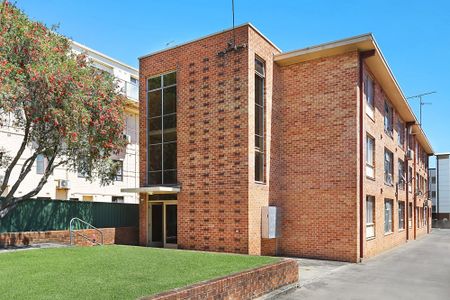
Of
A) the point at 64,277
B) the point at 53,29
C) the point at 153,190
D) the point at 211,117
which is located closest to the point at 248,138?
the point at 211,117

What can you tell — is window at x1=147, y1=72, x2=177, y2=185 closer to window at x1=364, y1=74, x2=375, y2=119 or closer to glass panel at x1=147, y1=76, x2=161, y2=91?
glass panel at x1=147, y1=76, x2=161, y2=91

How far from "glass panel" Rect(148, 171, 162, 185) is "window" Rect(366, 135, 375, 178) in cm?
863

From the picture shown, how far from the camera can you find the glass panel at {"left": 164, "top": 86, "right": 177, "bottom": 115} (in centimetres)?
1750

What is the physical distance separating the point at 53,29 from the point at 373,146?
44.1ft

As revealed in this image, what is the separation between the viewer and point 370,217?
17.1 meters

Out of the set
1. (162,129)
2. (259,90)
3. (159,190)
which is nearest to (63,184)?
(162,129)

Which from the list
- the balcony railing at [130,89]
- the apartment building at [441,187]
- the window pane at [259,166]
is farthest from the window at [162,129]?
the apartment building at [441,187]

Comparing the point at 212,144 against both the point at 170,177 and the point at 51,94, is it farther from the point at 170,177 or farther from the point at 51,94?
the point at 51,94

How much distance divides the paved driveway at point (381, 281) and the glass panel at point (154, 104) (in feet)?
32.1

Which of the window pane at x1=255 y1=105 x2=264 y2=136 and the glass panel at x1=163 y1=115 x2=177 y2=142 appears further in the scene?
the glass panel at x1=163 y1=115 x2=177 y2=142

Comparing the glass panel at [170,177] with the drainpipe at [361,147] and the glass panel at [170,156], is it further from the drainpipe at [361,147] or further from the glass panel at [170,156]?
the drainpipe at [361,147]

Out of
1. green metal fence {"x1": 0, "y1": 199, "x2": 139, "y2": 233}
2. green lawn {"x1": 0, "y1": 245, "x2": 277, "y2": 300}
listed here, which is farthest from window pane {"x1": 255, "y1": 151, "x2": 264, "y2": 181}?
green metal fence {"x1": 0, "y1": 199, "x2": 139, "y2": 233}

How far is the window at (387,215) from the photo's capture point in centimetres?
2018

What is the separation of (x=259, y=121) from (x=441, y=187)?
5023 cm
